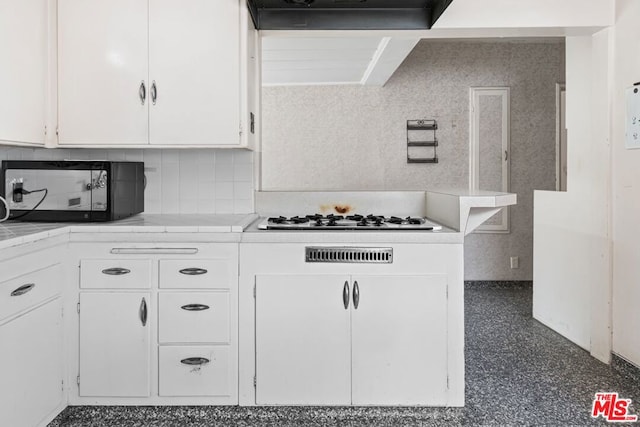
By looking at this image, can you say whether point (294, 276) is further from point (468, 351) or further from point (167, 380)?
point (468, 351)

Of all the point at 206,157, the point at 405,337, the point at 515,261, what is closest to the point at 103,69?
the point at 206,157

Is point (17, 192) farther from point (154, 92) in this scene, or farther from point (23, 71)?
point (154, 92)

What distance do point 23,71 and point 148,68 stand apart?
1.76 ft

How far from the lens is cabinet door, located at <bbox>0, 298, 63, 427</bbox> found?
1695 mm

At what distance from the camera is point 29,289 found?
5.98 feet

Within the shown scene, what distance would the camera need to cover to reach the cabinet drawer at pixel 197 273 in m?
2.11

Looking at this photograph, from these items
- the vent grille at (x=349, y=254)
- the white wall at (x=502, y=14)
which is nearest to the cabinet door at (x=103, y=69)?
the vent grille at (x=349, y=254)

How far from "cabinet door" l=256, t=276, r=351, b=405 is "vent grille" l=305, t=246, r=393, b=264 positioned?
84 millimetres

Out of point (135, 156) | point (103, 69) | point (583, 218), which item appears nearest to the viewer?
point (103, 69)

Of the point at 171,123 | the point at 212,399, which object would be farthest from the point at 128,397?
the point at 171,123

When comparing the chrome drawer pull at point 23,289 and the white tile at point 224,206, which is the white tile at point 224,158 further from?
the chrome drawer pull at point 23,289

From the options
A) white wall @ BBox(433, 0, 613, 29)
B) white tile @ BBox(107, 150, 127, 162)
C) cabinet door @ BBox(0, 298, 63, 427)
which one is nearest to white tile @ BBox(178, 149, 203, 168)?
white tile @ BBox(107, 150, 127, 162)

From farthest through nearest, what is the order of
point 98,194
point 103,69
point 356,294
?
point 103,69
point 98,194
point 356,294

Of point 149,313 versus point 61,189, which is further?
point 61,189
